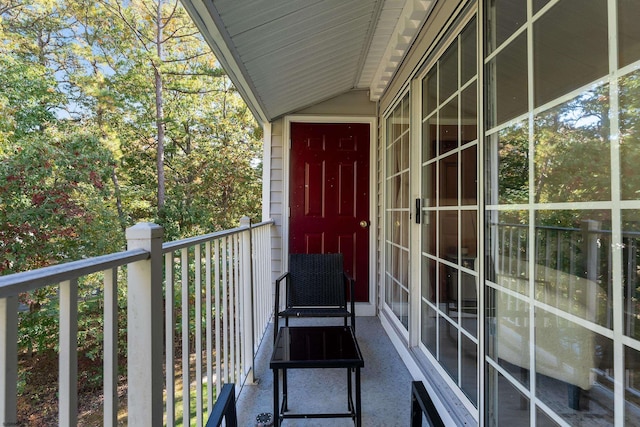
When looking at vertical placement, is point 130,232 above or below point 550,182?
below

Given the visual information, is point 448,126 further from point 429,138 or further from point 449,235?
point 449,235

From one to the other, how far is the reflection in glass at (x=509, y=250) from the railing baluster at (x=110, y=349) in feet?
4.15

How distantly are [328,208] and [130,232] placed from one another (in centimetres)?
294

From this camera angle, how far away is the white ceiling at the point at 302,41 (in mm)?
1804

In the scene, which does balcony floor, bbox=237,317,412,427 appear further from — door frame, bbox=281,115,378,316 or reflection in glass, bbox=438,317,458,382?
door frame, bbox=281,115,378,316

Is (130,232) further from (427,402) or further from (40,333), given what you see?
(40,333)

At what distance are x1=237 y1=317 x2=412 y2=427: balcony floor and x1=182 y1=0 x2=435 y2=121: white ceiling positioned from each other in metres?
2.11

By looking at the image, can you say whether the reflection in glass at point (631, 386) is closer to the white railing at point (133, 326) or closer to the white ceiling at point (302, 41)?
the white railing at point (133, 326)

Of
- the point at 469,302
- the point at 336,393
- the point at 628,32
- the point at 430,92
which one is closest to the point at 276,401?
the point at 336,393

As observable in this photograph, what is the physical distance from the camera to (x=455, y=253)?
179cm

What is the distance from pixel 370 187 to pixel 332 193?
0.44m

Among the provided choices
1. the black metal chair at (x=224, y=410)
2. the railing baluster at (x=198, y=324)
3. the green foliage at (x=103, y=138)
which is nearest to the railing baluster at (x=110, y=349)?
the black metal chair at (x=224, y=410)

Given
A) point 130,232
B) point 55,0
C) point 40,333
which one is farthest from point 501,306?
point 55,0

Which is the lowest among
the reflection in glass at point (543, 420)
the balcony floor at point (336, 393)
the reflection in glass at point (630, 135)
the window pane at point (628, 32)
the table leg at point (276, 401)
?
the balcony floor at point (336, 393)
